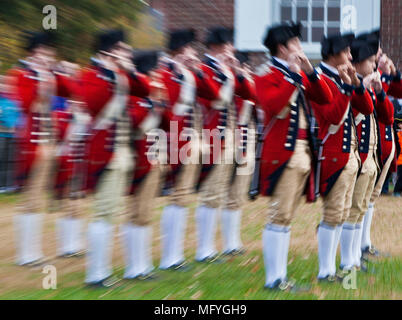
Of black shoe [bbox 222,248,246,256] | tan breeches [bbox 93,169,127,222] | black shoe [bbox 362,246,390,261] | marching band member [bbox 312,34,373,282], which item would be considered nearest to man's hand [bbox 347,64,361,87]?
marching band member [bbox 312,34,373,282]

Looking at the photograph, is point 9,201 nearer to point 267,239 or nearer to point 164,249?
point 164,249

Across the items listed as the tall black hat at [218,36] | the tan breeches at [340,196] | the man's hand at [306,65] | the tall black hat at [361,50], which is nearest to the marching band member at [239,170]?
the tall black hat at [218,36]

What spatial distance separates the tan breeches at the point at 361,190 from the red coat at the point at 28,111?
96.5 inches

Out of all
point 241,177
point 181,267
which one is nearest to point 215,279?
point 181,267

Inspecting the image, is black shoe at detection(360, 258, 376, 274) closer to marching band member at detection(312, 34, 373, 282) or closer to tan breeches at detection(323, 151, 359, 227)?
marching band member at detection(312, 34, 373, 282)

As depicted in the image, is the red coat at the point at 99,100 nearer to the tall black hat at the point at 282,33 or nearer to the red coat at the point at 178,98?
the red coat at the point at 178,98

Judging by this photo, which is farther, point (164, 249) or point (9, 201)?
point (9, 201)

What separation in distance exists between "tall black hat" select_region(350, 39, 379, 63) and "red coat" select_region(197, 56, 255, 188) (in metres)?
0.88

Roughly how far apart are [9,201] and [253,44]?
498 centimetres

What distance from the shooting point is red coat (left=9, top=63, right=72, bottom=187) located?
585 centimetres

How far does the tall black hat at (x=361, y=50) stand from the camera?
5902mm

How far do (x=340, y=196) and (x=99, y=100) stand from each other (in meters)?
1.94

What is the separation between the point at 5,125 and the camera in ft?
37.9

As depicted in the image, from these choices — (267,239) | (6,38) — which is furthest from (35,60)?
(6,38)
